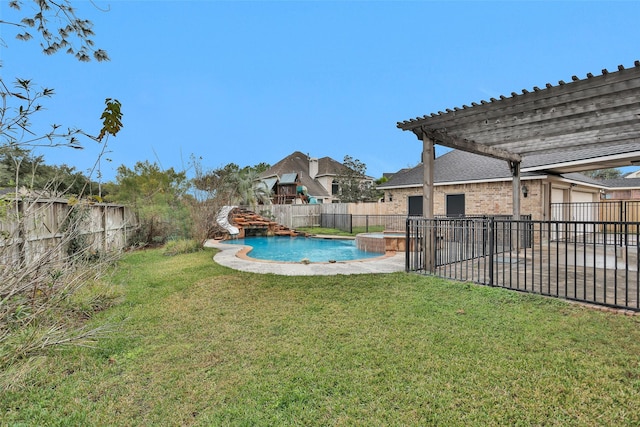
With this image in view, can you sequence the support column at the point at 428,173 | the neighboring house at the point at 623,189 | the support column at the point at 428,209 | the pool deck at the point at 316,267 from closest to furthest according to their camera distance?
the support column at the point at 428,209 → the support column at the point at 428,173 → the pool deck at the point at 316,267 → the neighboring house at the point at 623,189

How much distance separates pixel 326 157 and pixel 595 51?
27.4m

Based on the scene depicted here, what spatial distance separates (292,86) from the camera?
74.4 feet

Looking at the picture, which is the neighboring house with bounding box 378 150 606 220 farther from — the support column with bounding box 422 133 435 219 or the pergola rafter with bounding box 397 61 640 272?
the support column with bounding box 422 133 435 219

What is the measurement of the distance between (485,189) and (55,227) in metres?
14.9

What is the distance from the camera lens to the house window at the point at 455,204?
14883mm

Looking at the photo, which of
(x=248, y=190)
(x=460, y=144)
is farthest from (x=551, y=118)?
(x=248, y=190)

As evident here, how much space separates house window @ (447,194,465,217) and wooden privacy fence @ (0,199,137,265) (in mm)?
13177

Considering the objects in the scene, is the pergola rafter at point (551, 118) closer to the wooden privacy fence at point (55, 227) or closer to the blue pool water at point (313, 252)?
the blue pool water at point (313, 252)

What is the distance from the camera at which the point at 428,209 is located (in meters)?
6.74

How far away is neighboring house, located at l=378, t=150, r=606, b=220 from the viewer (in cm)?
1247

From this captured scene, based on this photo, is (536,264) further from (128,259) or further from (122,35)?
(128,259)

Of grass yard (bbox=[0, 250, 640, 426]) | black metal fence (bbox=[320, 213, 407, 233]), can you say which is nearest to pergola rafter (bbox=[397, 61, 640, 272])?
grass yard (bbox=[0, 250, 640, 426])

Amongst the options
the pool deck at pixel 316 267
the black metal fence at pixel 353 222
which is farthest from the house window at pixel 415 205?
the pool deck at pixel 316 267

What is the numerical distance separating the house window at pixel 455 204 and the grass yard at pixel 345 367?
35.6 ft
